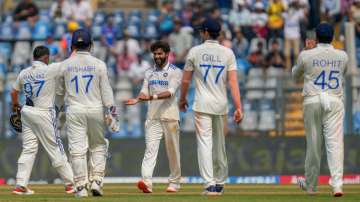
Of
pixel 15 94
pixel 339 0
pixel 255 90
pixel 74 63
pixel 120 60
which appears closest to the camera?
pixel 74 63

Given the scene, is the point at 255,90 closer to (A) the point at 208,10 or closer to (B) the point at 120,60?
(B) the point at 120,60

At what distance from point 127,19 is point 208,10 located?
233 centimetres

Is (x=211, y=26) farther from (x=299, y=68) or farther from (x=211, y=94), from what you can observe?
(x=299, y=68)

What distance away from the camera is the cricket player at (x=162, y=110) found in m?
19.1

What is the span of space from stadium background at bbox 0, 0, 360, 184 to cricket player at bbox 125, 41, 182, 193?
19.5ft

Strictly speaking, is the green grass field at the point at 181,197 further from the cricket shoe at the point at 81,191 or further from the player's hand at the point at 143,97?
the player's hand at the point at 143,97

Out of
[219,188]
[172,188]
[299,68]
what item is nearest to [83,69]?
[219,188]

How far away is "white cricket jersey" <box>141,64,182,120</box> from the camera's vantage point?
63.0 feet

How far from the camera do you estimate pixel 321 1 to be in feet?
111

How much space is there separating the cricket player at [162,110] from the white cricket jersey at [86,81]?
1.53 m

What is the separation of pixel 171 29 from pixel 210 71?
14795 millimetres

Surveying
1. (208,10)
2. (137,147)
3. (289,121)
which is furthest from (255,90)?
(208,10)

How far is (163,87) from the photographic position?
19234 mm

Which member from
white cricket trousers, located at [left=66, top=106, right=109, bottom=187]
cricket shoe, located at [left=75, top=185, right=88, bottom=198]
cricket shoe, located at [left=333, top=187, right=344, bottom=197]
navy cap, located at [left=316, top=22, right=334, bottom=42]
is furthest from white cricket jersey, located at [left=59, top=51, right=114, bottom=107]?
cricket shoe, located at [left=333, top=187, right=344, bottom=197]
